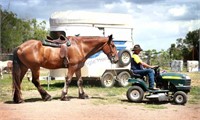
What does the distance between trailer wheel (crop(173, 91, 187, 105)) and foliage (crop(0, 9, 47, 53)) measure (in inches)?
206

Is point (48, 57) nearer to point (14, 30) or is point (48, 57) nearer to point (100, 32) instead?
point (100, 32)

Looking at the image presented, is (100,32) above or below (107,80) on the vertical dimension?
above

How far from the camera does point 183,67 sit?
28.1 metres

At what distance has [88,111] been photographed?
729cm

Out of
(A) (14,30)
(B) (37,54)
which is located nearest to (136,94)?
(B) (37,54)

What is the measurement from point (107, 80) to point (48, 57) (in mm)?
4225

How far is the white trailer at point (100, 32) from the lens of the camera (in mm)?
12430

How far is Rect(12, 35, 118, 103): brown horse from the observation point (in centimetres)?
878

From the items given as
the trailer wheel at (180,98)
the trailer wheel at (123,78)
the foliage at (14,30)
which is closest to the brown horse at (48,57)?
the trailer wheel at (180,98)

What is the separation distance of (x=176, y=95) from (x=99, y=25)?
494 cm

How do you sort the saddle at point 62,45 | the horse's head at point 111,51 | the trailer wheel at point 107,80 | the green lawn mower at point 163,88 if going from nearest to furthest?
the green lawn mower at point 163,88
the saddle at point 62,45
the horse's head at point 111,51
the trailer wheel at point 107,80

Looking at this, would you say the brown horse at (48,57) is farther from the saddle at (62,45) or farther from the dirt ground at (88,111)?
the dirt ground at (88,111)

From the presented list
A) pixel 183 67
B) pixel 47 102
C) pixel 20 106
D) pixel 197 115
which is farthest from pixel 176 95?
pixel 183 67

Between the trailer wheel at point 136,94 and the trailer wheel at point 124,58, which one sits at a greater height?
the trailer wheel at point 124,58
